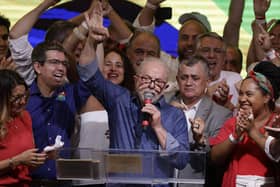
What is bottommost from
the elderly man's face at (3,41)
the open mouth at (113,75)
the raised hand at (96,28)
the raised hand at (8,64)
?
the open mouth at (113,75)

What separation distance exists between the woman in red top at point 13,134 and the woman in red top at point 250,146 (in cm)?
111

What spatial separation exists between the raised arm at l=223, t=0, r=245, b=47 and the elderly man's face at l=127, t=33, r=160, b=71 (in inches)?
40.8

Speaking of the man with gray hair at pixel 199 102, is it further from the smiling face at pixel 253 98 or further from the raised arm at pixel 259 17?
the raised arm at pixel 259 17

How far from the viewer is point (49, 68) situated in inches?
252

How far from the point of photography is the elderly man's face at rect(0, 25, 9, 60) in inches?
276

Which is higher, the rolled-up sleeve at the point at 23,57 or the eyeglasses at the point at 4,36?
the eyeglasses at the point at 4,36

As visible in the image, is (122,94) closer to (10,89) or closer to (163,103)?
(163,103)

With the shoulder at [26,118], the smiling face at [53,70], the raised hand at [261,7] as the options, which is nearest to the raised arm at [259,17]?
the raised hand at [261,7]

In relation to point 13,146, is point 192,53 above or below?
above

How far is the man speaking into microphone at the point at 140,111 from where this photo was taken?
5.89 metres

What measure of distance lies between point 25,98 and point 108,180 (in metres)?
0.91

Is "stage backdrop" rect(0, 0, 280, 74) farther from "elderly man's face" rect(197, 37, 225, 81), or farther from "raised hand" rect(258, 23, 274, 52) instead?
"raised hand" rect(258, 23, 274, 52)

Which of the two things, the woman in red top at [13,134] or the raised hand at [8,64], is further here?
the raised hand at [8,64]

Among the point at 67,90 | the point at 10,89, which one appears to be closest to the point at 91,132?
the point at 67,90
